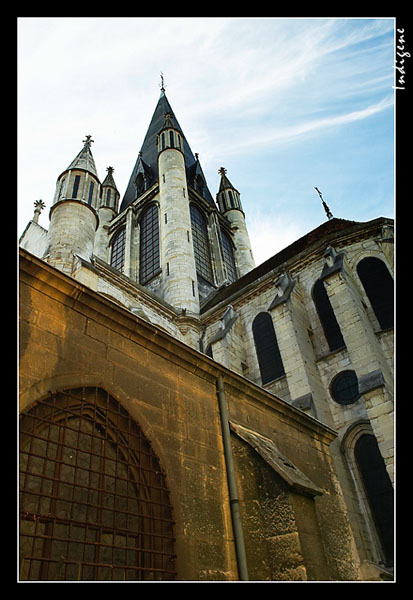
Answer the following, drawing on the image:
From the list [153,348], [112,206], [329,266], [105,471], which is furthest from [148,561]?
[112,206]

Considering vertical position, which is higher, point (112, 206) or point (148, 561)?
point (112, 206)

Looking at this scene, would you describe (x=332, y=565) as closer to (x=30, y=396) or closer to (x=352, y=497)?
(x=30, y=396)

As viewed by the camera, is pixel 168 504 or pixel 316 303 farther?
pixel 316 303

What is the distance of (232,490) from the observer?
16.1 feet

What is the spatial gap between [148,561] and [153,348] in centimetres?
219

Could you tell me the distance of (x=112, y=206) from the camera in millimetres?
30312

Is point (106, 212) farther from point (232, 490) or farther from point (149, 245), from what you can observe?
point (232, 490)

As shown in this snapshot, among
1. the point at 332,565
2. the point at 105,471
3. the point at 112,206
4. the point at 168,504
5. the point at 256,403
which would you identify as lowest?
the point at 332,565

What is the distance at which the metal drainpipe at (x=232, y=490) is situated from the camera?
14.6 feet

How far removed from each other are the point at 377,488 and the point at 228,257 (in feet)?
61.9

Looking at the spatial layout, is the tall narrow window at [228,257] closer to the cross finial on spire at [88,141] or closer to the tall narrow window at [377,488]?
the cross finial on spire at [88,141]

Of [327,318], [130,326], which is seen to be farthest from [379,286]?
[130,326]

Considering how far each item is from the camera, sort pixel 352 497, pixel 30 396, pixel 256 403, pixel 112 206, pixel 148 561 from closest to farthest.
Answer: pixel 30 396, pixel 148 561, pixel 256 403, pixel 352 497, pixel 112 206
